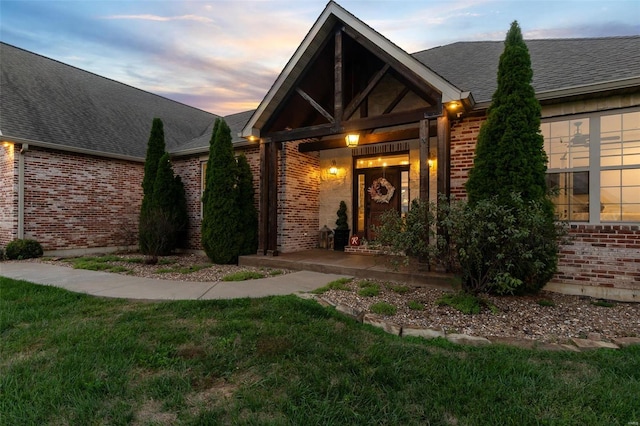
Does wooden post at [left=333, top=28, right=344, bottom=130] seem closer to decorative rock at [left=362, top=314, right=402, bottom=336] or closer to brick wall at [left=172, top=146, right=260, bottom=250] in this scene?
decorative rock at [left=362, top=314, right=402, bottom=336]

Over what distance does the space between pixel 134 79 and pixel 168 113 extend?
9.66 feet

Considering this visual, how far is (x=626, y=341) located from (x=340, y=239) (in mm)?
6367

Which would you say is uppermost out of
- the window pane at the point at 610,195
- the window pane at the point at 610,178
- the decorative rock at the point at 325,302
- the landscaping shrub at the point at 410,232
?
the window pane at the point at 610,178

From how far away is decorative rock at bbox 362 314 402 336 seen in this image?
3488mm

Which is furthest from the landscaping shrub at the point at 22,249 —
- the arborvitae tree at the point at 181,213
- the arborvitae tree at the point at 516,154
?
the arborvitae tree at the point at 516,154

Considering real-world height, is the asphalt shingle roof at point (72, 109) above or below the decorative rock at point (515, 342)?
above

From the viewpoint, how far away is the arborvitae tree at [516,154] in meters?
4.56

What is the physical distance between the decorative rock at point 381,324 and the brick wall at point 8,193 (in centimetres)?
987

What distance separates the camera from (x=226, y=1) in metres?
8.08

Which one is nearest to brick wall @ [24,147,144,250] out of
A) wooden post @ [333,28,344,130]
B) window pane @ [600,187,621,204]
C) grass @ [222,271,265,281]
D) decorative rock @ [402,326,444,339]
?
grass @ [222,271,265,281]

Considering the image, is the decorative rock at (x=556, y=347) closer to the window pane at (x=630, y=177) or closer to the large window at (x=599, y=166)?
the large window at (x=599, y=166)

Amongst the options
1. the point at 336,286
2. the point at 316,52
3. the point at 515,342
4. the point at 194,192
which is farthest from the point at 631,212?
the point at 194,192

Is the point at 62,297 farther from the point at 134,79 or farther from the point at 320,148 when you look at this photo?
the point at 134,79

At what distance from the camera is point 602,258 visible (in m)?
5.06
